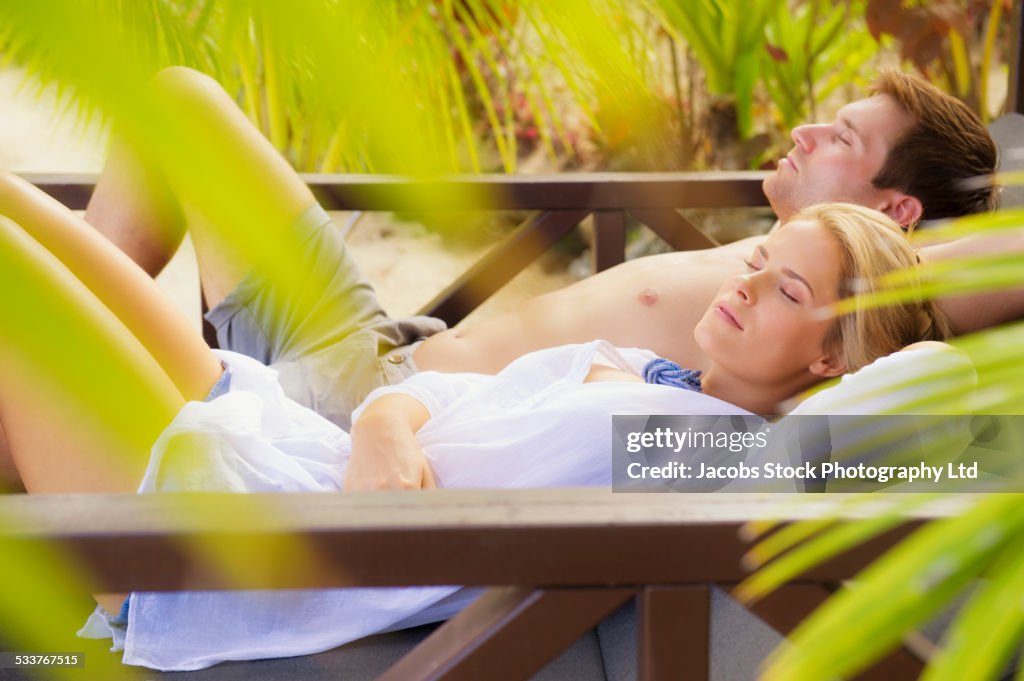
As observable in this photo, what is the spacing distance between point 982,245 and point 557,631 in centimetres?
116

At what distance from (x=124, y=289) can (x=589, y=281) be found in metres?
0.92

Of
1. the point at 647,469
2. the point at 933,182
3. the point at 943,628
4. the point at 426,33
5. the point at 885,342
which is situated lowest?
the point at 943,628

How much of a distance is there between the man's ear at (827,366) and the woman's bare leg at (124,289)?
3.20ft

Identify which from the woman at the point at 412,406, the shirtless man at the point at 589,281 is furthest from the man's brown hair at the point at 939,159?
the woman at the point at 412,406

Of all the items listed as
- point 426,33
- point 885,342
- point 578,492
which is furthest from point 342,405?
point 426,33

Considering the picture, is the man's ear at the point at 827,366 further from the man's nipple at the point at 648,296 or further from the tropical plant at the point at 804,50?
the tropical plant at the point at 804,50

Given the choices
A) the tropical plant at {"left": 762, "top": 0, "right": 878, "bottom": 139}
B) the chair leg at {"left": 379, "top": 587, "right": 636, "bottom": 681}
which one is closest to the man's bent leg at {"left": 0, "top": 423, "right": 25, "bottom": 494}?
the chair leg at {"left": 379, "top": 587, "right": 636, "bottom": 681}

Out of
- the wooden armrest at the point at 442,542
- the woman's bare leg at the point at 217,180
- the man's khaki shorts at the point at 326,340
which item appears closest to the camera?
the woman's bare leg at the point at 217,180

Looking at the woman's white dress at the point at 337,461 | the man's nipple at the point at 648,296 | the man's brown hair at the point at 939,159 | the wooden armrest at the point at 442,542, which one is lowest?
the woman's white dress at the point at 337,461

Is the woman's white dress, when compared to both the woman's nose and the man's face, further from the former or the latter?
the man's face

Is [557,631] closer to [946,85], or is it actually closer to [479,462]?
[479,462]

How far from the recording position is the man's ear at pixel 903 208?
1935mm

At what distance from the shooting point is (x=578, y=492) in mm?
895

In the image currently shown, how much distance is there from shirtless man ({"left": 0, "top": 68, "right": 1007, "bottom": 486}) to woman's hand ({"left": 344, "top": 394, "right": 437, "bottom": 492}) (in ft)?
1.46
